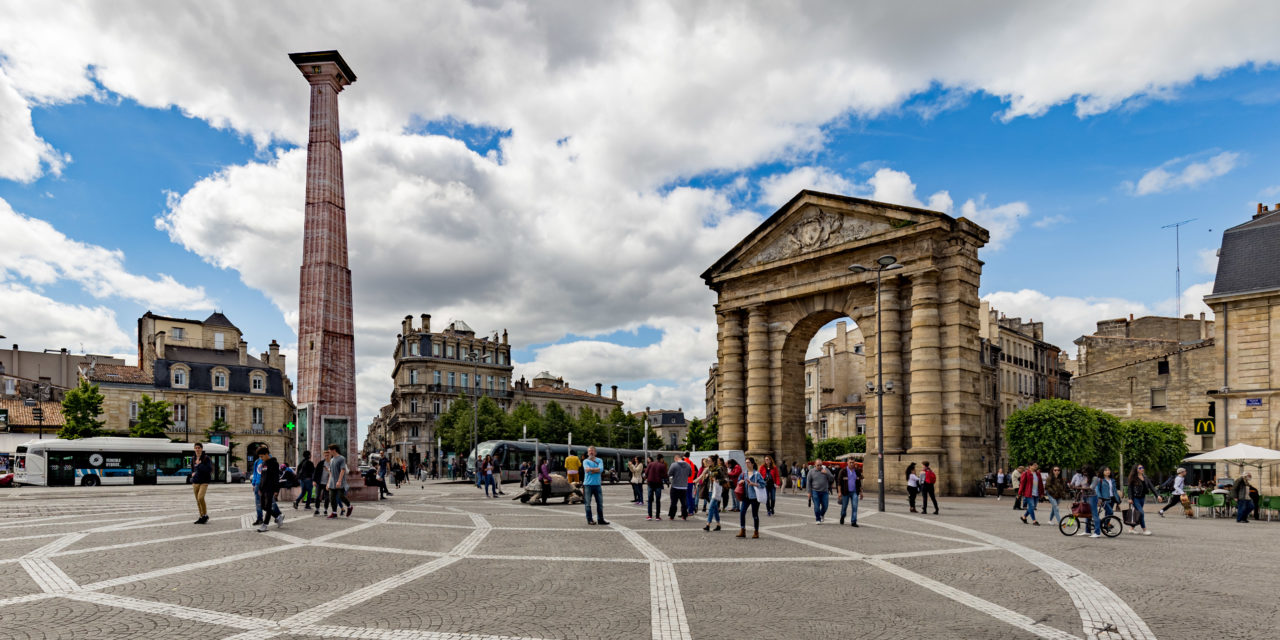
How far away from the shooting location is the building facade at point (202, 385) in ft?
211

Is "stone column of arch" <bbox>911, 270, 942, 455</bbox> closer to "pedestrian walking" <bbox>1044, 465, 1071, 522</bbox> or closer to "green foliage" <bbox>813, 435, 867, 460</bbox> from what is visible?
"pedestrian walking" <bbox>1044, 465, 1071, 522</bbox>

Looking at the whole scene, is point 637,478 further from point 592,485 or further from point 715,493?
point 715,493

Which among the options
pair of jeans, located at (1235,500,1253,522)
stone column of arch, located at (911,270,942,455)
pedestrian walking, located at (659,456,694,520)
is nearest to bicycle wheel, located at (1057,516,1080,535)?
pedestrian walking, located at (659,456,694,520)

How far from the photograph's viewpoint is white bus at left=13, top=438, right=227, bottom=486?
131ft

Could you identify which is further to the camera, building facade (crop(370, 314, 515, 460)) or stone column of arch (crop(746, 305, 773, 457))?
building facade (crop(370, 314, 515, 460))

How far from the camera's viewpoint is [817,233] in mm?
36281

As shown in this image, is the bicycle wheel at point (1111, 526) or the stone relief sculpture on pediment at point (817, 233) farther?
the stone relief sculpture on pediment at point (817, 233)

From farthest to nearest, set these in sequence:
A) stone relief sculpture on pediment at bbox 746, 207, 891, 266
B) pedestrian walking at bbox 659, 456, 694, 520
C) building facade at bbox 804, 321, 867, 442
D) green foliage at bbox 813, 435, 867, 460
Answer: building facade at bbox 804, 321, 867, 442 < green foliage at bbox 813, 435, 867, 460 < stone relief sculpture on pediment at bbox 746, 207, 891, 266 < pedestrian walking at bbox 659, 456, 694, 520

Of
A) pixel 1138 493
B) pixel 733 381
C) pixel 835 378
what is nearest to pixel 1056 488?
pixel 1138 493

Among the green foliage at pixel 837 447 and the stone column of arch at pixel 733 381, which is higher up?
the stone column of arch at pixel 733 381

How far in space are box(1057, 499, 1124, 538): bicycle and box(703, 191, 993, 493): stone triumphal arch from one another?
1402 centimetres

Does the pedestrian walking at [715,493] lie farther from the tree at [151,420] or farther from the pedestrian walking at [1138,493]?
the tree at [151,420]

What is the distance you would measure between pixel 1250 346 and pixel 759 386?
20.5m

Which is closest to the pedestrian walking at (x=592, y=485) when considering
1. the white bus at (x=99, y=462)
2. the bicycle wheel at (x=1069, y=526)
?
the bicycle wheel at (x=1069, y=526)
